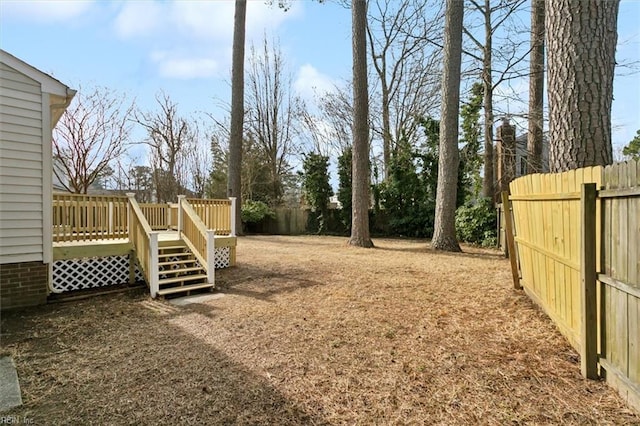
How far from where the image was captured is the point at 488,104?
40.5 feet

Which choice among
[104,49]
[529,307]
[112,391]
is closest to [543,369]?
[529,307]

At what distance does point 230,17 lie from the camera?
49.3ft

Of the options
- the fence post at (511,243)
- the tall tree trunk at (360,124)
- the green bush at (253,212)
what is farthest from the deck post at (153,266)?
the green bush at (253,212)

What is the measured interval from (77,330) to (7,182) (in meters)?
2.38

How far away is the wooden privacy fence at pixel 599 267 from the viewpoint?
2.10m

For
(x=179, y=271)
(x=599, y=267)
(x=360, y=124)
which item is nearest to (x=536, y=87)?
(x=360, y=124)

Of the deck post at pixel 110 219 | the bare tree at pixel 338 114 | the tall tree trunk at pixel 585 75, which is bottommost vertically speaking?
the deck post at pixel 110 219

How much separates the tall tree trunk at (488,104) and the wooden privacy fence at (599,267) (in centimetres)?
988

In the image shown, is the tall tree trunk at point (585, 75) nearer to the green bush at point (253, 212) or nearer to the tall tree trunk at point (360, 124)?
the tall tree trunk at point (360, 124)

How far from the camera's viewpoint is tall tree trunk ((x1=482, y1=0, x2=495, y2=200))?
12.2m

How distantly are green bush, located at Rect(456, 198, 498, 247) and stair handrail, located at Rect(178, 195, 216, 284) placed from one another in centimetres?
922

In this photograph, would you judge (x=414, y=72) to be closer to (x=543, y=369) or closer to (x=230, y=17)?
(x=230, y=17)

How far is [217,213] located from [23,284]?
3488 mm

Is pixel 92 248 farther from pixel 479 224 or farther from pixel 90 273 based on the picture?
pixel 479 224
